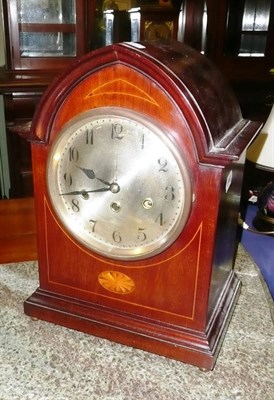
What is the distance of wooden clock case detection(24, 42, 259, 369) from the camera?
0.62 m

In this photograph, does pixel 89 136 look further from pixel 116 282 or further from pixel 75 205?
pixel 116 282

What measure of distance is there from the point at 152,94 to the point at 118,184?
0.46 feet

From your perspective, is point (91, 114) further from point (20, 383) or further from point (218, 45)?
point (218, 45)

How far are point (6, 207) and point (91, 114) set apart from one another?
655 mm

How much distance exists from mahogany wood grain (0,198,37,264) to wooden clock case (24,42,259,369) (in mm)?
207

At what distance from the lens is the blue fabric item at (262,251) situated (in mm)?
1014

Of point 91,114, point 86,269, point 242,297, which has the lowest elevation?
point 242,297

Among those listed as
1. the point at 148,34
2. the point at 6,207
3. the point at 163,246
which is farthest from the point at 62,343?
the point at 148,34

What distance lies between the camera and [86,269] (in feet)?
2.51

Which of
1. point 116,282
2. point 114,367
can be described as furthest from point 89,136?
point 114,367

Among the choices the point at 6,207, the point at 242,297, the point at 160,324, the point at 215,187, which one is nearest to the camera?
the point at 215,187

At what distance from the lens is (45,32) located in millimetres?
2086

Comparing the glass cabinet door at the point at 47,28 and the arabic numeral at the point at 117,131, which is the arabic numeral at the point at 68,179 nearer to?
the arabic numeral at the point at 117,131

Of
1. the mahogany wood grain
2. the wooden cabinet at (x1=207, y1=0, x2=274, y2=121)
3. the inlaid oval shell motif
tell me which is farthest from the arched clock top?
the wooden cabinet at (x1=207, y1=0, x2=274, y2=121)
